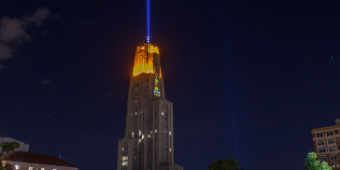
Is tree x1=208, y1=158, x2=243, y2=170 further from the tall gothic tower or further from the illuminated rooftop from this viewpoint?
the illuminated rooftop

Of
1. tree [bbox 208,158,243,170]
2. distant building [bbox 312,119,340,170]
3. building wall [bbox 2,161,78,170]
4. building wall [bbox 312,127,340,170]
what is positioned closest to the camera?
tree [bbox 208,158,243,170]

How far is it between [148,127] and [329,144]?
270ft

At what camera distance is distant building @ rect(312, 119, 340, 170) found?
124 m

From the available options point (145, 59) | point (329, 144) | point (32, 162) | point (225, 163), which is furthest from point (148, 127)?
point (329, 144)

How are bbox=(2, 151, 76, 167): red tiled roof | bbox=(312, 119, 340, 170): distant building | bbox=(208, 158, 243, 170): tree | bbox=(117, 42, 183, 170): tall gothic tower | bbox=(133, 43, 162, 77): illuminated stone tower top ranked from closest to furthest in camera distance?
bbox=(208, 158, 243, 170): tree
bbox=(312, 119, 340, 170): distant building
bbox=(2, 151, 76, 167): red tiled roof
bbox=(117, 42, 183, 170): tall gothic tower
bbox=(133, 43, 162, 77): illuminated stone tower top

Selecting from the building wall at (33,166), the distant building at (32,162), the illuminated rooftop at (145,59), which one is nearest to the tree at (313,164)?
the distant building at (32,162)


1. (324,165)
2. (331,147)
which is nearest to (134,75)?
(331,147)

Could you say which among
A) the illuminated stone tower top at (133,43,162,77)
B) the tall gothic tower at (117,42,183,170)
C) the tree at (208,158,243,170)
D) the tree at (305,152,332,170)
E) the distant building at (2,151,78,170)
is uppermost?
the illuminated stone tower top at (133,43,162,77)

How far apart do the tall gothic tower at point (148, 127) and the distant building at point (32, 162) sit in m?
34.4

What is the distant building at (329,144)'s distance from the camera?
124 m

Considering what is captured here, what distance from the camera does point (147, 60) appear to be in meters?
193

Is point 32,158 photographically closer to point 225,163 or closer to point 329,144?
point 225,163

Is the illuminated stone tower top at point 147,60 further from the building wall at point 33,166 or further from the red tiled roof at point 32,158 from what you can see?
the building wall at point 33,166

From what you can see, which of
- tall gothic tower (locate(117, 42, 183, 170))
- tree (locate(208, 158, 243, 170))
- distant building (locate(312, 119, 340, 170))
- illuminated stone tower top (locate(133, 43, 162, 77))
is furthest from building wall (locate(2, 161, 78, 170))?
distant building (locate(312, 119, 340, 170))
